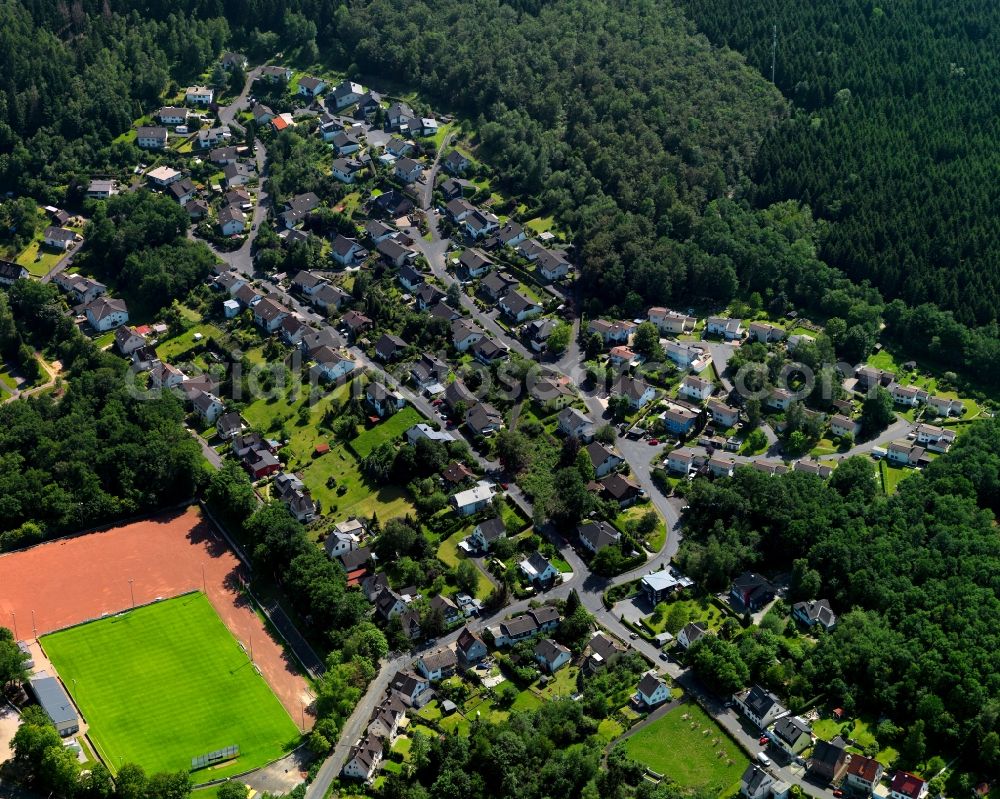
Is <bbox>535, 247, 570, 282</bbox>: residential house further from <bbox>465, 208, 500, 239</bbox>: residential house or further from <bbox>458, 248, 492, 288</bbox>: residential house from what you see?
<bbox>465, 208, 500, 239</bbox>: residential house

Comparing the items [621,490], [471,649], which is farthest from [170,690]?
[621,490]

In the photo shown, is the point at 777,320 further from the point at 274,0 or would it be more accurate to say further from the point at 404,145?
the point at 274,0

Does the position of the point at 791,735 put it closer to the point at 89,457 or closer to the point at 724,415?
the point at 724,415

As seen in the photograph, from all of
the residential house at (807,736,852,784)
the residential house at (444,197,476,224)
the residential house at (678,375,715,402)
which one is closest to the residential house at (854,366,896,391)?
the residential house at (678,375,715,402)

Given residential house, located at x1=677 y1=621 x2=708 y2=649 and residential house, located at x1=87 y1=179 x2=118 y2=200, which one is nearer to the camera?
residential house, located at x1=677 y1=621 x2=708 y2=649

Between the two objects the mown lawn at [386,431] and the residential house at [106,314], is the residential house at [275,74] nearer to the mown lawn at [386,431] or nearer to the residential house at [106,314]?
the residential house at [106,314]

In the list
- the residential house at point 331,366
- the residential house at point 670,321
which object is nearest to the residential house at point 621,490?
the residential house at point 670,321

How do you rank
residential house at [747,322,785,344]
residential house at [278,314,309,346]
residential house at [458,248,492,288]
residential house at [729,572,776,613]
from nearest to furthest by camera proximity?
residential house at [729,572,776,613] → residential house at [278,314,309,346] → residential house at [747,322,785,344] → residential house at [458,248,492,288]
